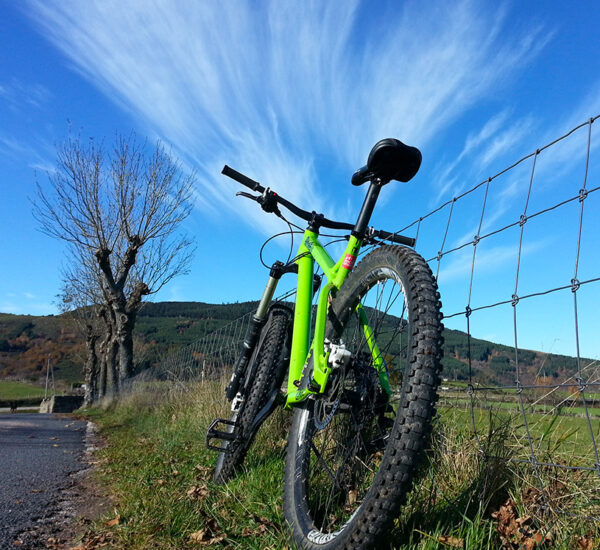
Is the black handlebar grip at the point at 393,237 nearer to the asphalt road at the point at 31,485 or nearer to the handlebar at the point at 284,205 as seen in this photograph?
the handlebar at the point at 284,205

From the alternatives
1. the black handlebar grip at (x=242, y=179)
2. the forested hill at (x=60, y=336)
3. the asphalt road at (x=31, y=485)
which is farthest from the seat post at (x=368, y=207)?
the forested hill at (x=60, y=336)

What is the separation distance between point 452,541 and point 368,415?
621 mm

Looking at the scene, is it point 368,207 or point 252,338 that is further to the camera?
point 252,338

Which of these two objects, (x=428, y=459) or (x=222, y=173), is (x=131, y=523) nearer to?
(x=428, y=459)

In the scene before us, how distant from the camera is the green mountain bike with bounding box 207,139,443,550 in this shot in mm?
1635

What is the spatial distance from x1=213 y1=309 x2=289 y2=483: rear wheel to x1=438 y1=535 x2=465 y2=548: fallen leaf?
1.66 meters

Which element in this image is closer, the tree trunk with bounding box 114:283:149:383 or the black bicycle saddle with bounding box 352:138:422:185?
the black bicycle saddle with bounding box 352:138:422:185

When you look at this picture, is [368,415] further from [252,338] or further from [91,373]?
[91,373]

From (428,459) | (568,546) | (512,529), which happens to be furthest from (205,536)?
(568,546)

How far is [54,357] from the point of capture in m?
124

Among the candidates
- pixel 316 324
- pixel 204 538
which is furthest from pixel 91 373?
pixel 316 324

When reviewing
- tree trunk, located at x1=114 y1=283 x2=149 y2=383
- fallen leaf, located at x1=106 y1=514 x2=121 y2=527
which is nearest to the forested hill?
tree trunk, located at x1=114 y1=283 x2=149 y2=383

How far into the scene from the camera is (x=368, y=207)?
8.09ft

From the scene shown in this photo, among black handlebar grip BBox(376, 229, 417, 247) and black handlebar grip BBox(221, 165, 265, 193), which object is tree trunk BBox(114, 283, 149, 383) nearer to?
black handlebar grip BBox(221, 165, 265, 193)
